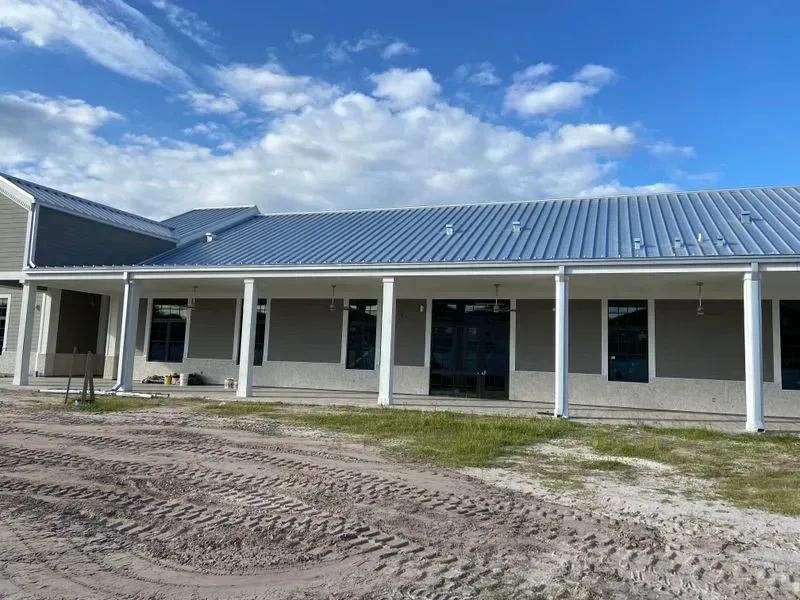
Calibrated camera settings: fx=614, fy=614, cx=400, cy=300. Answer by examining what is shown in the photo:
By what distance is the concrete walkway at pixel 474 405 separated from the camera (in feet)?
39.8

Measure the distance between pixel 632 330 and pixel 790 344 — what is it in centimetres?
331

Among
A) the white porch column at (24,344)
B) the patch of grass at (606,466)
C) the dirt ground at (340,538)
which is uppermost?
the white porch column at (24,344)

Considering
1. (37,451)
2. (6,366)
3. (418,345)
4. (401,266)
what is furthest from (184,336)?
(37,451)

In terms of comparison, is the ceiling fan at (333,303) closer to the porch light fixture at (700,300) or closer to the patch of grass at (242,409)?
the patch of grass at (242,409)

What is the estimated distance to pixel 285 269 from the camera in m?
14.2

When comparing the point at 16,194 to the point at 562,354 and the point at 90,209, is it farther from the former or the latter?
the point at 562,354

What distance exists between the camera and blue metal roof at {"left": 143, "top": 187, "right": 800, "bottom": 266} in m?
12.8

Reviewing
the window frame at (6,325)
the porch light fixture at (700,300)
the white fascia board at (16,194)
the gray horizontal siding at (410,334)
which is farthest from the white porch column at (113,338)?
the porch light fixture at (700,300)

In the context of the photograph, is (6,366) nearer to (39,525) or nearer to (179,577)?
(39,525)

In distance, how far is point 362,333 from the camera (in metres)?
17.5

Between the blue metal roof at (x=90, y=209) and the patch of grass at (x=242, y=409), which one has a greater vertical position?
the blue metal roof at (x=90, y=209)

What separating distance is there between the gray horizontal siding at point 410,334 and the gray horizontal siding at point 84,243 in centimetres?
866

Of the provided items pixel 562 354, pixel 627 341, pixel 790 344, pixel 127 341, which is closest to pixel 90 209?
pixel 127 341

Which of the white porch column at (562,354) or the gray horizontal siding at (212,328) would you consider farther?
the gray horizontal siding at (212,328)
